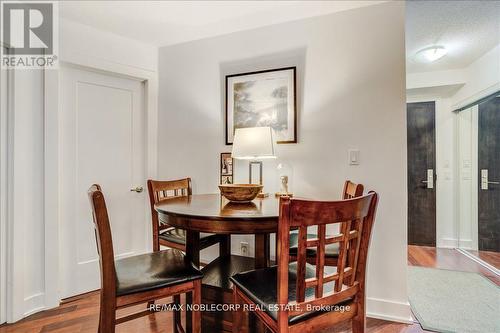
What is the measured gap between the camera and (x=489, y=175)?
11.3 ft

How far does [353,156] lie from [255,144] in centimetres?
78

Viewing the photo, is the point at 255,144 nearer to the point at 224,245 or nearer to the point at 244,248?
the point at 224,245

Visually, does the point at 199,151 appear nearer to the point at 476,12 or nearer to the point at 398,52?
the point at 398,52

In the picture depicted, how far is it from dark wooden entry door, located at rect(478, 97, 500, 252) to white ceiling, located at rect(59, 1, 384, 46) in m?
2.39

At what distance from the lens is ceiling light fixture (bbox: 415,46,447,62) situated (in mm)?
3070

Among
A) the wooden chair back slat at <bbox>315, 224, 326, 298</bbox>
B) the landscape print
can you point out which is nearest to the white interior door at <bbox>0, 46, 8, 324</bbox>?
the landscape print

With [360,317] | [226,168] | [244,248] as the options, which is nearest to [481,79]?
[226,168]

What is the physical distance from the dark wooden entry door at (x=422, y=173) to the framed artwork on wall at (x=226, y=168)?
2.76 m

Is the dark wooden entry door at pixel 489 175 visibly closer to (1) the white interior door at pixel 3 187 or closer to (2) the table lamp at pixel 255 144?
(2) the table lamp at pixel 255 144

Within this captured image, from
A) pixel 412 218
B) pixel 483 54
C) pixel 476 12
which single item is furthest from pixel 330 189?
pixel 483 54

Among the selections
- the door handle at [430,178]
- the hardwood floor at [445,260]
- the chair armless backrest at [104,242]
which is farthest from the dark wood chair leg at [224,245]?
the door handle at [430,178]

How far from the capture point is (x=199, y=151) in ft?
9.25

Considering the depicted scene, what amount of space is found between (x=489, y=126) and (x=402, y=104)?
219 centimetres

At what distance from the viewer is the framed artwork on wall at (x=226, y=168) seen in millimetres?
2674
